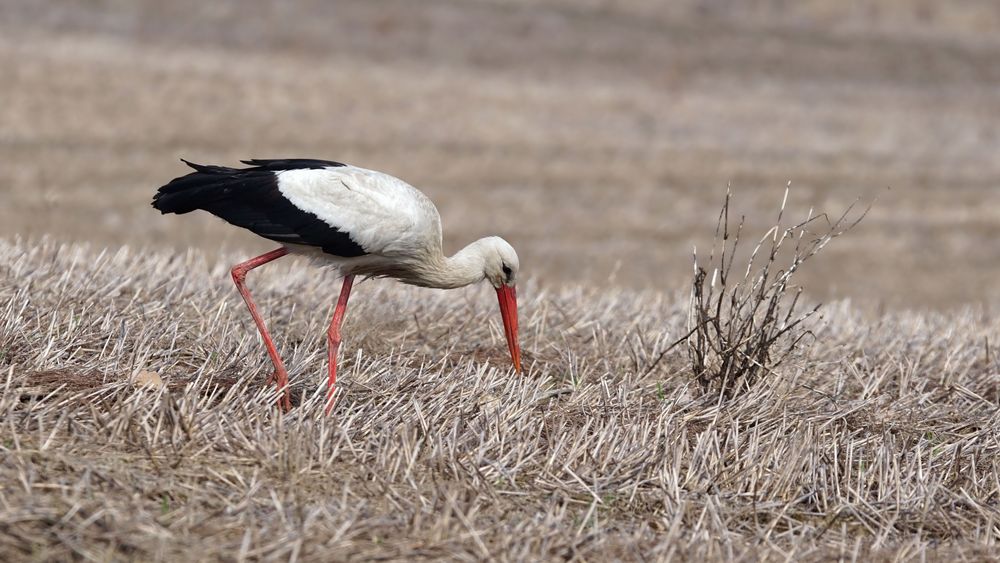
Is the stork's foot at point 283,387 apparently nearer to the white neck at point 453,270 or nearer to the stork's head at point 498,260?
the white neck at point 453,270

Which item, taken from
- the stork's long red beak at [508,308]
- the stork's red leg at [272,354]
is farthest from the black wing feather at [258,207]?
the stork's long red beak at [508,308]

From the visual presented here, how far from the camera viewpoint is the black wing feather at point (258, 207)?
500cm

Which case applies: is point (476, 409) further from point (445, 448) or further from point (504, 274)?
point (504, 274)

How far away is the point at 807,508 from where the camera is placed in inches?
169

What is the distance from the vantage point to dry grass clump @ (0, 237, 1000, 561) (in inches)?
143

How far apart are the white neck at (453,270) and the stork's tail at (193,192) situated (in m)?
0.95

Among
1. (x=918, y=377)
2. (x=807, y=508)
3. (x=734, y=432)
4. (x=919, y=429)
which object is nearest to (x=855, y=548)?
(x=807, y=508)

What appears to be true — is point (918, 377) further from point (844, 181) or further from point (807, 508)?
point (844, 181)

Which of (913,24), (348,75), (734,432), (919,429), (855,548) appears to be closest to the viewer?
(855,548)

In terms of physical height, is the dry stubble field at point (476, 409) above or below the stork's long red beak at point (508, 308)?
below

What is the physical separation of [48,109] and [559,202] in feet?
30.0

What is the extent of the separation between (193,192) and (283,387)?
3.51 ft

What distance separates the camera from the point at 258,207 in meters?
5.02

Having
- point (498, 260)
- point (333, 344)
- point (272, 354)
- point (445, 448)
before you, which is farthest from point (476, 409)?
point (498, 260)
